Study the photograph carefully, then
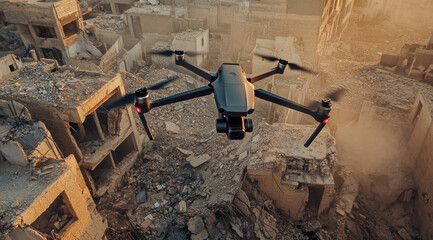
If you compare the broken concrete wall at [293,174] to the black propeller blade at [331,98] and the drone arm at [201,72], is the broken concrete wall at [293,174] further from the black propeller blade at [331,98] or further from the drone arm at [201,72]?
the drone arm at [201,72]

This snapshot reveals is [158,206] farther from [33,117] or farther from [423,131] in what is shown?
[423,131]

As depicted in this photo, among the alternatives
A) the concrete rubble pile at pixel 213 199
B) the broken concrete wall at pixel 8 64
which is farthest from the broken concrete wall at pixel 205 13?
the concrete rubble pile at pixel 213 199

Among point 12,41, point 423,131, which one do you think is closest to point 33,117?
point 423,131

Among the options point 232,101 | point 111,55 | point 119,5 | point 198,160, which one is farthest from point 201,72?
point 119,5

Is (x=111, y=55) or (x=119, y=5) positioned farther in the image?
(x=119, y=5)

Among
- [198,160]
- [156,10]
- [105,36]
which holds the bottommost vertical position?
[198,160]

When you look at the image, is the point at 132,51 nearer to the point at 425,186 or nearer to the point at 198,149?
the point at 198,149
